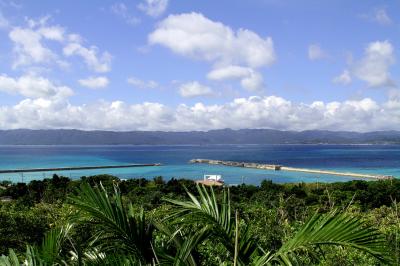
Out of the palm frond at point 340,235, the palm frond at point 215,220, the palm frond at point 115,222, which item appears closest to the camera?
the palm frond at point 340,235

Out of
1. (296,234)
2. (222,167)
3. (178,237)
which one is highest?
(296,234)

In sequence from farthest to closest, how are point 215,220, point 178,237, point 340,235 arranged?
1. point 178,237
2. point 215,220
3. point 340,235

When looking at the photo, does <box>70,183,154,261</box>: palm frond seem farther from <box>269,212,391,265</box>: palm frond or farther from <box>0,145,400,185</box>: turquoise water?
<box>0,145,400,185</box>: turquoise water

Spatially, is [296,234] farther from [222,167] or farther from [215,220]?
[222,167]

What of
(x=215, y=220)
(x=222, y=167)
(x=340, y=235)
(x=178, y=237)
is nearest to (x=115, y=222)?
(x=178, y=237)

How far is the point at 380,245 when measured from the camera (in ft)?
8.77

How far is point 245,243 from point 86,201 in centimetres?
118

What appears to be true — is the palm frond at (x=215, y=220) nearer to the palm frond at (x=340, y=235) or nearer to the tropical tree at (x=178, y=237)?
the tropical tree at (x=178, y=237)

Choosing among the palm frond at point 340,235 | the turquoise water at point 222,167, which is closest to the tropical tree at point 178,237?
the palm frond at point 340,235

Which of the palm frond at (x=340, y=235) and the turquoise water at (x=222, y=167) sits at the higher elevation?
the palm frond at (x=340, y=235)

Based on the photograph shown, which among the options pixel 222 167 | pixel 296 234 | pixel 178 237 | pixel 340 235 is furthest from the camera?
pixel 222 167

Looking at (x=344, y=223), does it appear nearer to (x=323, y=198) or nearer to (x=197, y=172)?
(x=323, y=198)

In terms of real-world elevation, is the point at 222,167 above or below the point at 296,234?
below

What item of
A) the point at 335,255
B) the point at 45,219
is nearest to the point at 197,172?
the point at 45,219
